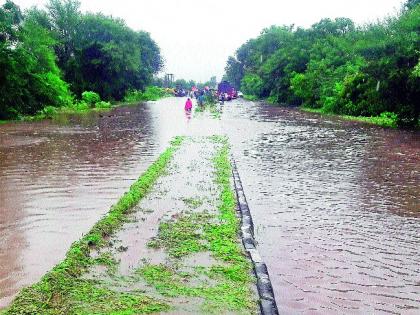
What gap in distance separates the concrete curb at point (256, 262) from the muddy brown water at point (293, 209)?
199mm

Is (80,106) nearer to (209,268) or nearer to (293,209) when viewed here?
(293,209)

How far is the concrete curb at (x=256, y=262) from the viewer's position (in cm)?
449

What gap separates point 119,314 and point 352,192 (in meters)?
6.86

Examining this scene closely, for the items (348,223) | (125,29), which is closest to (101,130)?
(348,223)

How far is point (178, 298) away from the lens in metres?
4.63

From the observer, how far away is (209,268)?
17.7 ft

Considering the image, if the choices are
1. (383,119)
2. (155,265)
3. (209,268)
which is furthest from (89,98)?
(209,268)

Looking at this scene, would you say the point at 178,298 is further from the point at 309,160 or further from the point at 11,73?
the point at 11,73

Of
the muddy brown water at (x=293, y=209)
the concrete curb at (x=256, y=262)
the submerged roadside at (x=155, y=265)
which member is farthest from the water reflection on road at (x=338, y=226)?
the submerged roadside at (x=155, y=265)

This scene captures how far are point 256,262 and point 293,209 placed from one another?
9.99 feet

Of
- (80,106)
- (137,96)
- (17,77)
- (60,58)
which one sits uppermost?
(60,58)

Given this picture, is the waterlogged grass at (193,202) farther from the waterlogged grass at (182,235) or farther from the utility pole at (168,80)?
the utility pole at (168,80)

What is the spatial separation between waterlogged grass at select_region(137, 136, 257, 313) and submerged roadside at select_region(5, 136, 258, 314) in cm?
1

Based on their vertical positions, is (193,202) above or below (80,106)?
below
